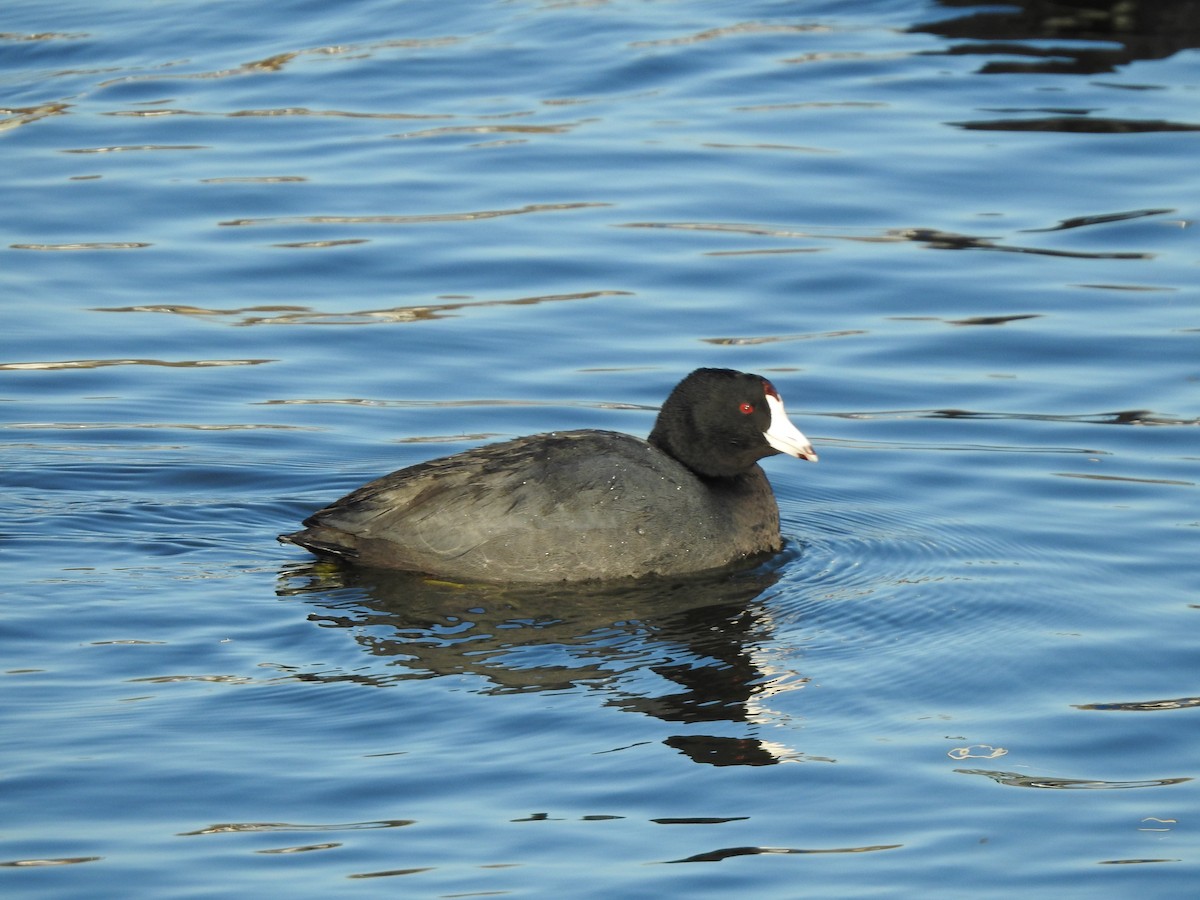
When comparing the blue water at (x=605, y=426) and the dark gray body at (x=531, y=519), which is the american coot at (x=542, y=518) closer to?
the dark gray body at (x=531, y=519)

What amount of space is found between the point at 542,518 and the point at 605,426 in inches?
74.6

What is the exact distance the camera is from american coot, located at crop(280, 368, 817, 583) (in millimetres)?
8266

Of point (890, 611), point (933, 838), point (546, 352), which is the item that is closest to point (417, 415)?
point (546, 352)

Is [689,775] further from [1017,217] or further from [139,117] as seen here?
[139,117]

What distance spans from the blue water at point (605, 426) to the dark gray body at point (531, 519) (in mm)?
164

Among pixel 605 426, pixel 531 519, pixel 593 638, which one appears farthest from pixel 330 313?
pixel 593 638

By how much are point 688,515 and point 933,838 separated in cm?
282

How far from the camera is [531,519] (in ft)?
27.1

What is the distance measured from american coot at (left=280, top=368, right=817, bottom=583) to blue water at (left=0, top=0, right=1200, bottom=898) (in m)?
0.16

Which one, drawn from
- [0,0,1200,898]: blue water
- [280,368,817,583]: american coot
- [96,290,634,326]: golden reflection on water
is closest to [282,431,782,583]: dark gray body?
[280,368,817,583]: american coot

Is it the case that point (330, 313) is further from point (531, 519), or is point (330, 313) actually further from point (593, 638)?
point (593, 638)

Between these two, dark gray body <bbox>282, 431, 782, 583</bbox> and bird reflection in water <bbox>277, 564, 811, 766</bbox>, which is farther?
dark gray body <bbox>282, 431, 782, 583</bbox>

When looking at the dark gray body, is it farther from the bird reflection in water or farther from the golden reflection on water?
the golden reflection on water

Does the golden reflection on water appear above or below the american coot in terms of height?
above
